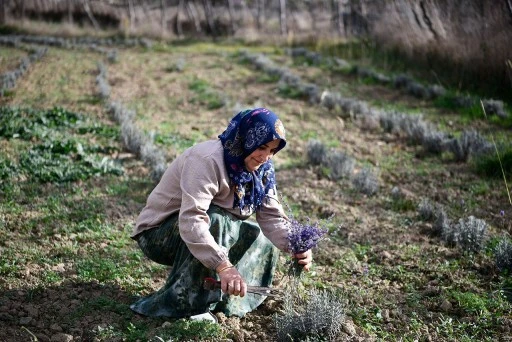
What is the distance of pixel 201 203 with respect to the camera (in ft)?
10.4

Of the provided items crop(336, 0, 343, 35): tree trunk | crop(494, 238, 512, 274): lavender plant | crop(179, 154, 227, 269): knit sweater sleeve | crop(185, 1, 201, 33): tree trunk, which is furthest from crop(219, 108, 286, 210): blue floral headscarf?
crop(185, 1, 201, 33): tree trunk

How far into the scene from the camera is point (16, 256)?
429cm

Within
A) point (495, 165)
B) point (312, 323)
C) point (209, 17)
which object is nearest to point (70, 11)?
point (209, 17)

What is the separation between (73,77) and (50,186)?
7.13 metres

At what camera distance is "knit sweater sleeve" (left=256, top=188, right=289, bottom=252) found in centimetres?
366

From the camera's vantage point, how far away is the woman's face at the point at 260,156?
→ 3.26 m

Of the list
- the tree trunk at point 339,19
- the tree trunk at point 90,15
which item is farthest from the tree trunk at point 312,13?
the tree trunk at point 90,15

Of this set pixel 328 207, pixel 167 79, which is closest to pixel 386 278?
pixel 328 207

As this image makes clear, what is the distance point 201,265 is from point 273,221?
60cm

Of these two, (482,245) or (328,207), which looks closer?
(482,245)

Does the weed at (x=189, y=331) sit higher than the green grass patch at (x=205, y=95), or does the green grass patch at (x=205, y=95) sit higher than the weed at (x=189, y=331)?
the green grass patch at (x=205, y=95)

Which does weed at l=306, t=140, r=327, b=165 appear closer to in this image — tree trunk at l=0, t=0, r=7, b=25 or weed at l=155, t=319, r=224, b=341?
weed at l=155, t=319, r=224, b=341

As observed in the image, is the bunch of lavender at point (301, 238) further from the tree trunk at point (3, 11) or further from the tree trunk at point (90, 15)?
the tree trunk at point (3, 11)

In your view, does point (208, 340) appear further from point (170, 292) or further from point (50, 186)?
point (50, 186)
